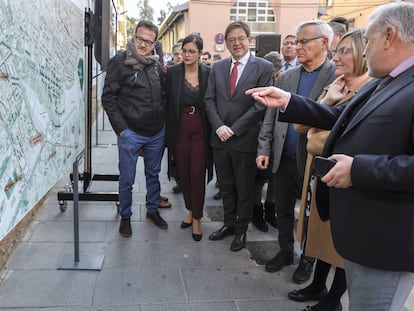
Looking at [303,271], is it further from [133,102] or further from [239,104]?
[133,102]

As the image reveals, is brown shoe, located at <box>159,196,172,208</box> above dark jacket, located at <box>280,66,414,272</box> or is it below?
below

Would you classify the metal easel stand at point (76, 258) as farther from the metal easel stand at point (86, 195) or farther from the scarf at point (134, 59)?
the scarf at point (134, 59)

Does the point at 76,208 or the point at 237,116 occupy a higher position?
the point at 237,116

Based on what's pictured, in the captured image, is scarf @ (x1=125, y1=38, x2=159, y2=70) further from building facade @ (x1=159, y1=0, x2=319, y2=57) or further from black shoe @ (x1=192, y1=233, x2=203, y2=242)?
building facade @ (x1=159, y1=0, x2=319, y2=57)

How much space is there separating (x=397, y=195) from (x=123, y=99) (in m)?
2.64

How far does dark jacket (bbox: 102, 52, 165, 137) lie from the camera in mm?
3414

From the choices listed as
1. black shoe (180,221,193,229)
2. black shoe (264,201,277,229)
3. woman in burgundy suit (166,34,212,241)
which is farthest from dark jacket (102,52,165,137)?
black shoe (264,201,277,229)

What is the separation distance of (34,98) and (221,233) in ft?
7.41

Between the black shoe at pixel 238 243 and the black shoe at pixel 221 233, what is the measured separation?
0.20 meters

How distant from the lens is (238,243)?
3.43 m

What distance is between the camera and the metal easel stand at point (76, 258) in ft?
9.61

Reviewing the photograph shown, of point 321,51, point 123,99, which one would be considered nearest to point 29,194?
point 123,99

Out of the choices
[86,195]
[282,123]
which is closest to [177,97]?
[282,123]

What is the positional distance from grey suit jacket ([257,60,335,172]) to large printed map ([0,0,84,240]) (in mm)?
1443
